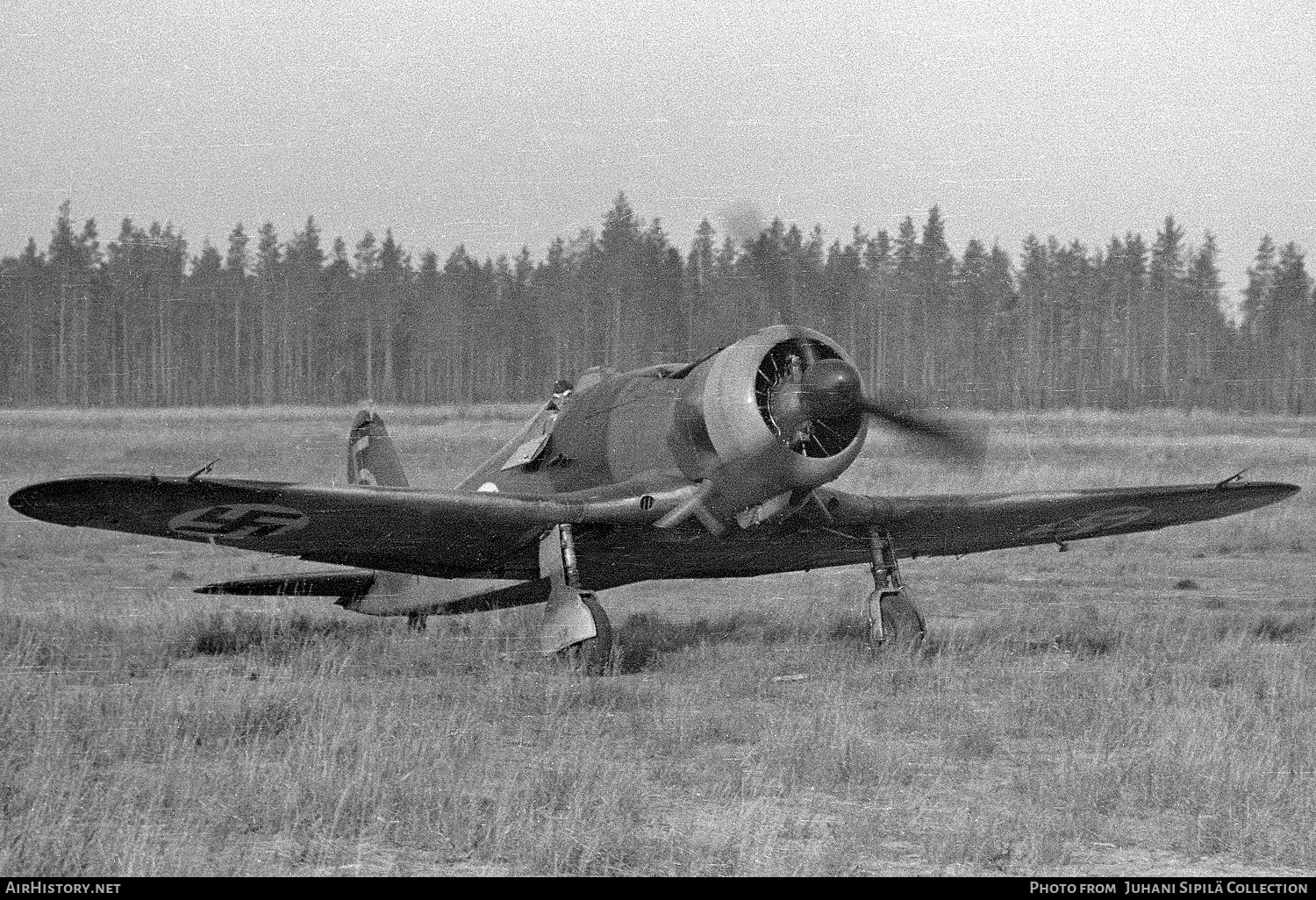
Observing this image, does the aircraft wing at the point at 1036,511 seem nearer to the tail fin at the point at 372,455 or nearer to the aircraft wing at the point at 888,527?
the aircraft wing at the point at 888,527

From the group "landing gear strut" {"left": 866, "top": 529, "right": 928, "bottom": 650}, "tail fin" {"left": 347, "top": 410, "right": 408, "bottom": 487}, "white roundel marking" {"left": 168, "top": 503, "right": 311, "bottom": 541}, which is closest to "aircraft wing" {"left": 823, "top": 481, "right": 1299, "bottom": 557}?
"landing gear strut" {"left": 866, "top": 529, "right": 928, "bottom": 650}

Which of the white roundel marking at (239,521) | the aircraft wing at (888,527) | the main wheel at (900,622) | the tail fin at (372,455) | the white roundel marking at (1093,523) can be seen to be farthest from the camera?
the tail fin at (372,455)

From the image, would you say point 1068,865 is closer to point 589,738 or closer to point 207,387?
point 589,738

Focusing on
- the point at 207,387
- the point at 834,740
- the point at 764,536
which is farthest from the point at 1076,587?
the point at 207,387

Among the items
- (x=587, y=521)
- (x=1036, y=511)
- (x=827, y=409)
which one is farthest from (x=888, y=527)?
(x=587, y=521)

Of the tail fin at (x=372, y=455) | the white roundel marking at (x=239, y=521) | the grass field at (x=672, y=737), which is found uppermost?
the tail fin at (x=372, y=455)

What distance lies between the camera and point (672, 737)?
6.84 metres

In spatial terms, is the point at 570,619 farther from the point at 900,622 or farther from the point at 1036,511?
the point at 1036,511

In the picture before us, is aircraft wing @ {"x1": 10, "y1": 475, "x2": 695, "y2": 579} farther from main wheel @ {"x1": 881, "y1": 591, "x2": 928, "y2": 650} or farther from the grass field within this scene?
main wheel @ {"x1": 881, "y1": 591, "x2": 928, "y2": 650}

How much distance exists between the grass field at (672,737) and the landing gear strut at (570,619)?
195mm

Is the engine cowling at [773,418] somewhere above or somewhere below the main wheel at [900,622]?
above

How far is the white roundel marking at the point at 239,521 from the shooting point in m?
8.16

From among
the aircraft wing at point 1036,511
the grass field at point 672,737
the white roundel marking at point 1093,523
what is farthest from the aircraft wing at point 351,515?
the white roundel marking at point 1093,523

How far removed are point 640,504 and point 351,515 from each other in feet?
6.20
